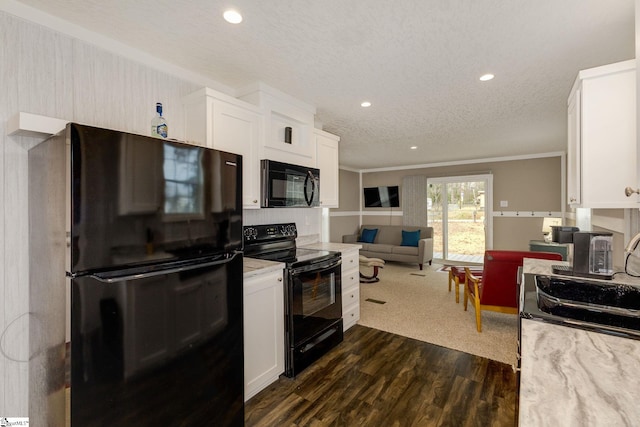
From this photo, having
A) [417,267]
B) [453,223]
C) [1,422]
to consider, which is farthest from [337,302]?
[453,223]

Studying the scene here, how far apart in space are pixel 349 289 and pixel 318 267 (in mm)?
879

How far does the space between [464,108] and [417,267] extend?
406 cm

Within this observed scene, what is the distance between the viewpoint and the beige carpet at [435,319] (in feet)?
9.40

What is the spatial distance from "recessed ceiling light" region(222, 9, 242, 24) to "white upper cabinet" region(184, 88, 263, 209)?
57 centimetres

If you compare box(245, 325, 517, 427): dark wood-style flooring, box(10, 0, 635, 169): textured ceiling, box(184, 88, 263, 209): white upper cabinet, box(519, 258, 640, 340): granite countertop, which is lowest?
box(245, 325, 517, 427): dark wood-style flooring

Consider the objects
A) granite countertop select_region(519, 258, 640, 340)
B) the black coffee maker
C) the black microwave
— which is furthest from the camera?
the black microwave

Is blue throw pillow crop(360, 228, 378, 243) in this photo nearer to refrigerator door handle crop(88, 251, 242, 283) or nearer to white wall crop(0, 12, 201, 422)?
refrigerator door handle crop(88, 251, 242, 283)

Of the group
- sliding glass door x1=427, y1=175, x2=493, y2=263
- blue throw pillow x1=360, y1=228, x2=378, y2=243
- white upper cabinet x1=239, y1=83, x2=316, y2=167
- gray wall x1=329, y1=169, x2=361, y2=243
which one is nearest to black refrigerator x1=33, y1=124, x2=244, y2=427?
white upper cabinet x1=239, y1=83, x2=316, y2=167

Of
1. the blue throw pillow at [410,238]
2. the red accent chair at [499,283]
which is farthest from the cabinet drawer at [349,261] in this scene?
the blue throw pillow at [410,238]

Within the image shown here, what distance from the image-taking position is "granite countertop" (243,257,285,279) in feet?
6.49

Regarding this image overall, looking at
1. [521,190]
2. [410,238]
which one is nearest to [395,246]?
[410,238]

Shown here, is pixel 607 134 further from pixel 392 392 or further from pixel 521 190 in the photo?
pixel 521 190

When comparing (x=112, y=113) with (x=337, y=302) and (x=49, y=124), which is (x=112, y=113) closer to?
(x=49, y=124)

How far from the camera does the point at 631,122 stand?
1450 mm
